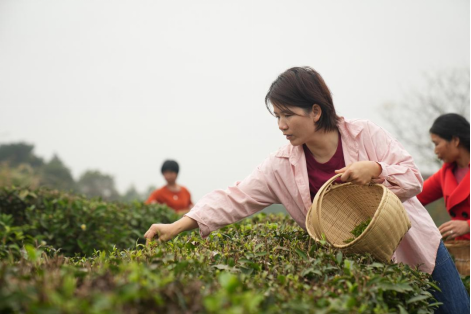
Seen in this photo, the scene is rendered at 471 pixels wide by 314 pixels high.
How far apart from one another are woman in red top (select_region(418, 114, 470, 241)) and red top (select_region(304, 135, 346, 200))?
2130mm

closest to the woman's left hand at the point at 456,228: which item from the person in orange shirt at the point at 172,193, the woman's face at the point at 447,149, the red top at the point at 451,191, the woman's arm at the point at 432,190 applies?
the red top at the point at 451,191

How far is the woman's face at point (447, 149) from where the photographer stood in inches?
172

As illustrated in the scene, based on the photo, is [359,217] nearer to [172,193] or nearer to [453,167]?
[453,167]

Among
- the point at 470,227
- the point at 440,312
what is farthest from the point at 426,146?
the point at 440,312

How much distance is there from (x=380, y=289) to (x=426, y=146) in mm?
20190

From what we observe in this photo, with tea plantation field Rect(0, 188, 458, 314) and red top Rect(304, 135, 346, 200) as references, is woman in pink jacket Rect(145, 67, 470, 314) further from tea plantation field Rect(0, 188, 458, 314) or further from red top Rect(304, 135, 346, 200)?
tea plantation field Rect(0, 188, 458, 314)

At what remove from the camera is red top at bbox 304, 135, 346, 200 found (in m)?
2.74

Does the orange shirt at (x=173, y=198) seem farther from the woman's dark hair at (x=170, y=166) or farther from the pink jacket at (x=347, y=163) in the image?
the pink jacket at (x=347, y=163)

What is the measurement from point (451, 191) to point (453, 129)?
595mm

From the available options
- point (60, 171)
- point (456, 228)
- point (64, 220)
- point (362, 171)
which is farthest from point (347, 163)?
point (60, 171)

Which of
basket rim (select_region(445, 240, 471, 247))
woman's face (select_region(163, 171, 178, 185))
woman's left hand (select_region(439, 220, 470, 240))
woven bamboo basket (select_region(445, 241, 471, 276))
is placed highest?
woman's face (select_region(163, 171, 178, 185))

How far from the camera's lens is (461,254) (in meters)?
4.40

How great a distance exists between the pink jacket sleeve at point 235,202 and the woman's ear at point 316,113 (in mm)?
406

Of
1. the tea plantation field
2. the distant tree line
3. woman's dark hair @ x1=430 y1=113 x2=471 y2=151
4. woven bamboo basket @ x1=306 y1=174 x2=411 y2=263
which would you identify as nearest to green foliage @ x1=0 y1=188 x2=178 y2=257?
the tea plantation field
